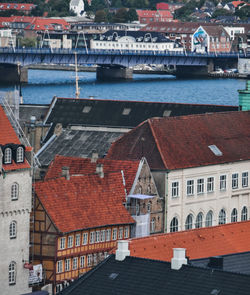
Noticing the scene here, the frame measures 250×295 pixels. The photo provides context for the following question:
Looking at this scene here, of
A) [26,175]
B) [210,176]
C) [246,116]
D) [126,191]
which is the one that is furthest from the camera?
[246,116]

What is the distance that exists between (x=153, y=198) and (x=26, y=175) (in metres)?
10.7

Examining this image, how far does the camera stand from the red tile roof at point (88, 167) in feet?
234

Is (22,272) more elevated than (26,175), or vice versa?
(26,175)

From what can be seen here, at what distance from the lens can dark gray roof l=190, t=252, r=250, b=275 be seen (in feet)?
185

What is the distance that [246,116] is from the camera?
84.9 m

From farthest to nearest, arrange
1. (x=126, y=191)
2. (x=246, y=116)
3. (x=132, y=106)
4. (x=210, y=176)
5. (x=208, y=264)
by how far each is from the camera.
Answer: (x=132, y=106) < (x=246, y=116) < (x=210, y=176) < (x=126, y=191) < (x=208, y=264)

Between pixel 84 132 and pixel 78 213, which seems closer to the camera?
pixel 78 213

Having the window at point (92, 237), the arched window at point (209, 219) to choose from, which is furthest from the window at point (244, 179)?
the window at point (92, 237)

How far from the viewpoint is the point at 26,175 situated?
63594 mm

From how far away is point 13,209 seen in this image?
Answer: 6344 centimetres

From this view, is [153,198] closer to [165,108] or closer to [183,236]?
[183,236]

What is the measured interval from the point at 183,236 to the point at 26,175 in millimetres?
7300

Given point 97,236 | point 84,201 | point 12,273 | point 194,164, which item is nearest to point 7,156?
point 12,273

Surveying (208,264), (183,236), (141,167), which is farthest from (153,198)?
(208,264)
